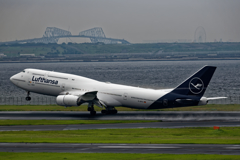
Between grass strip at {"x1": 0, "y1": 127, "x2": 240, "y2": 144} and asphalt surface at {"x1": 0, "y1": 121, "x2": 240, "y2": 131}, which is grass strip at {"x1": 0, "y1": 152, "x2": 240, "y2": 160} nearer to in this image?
grass strip at {"x1": 0, "y1": 127, "x2": 240, "y2": 144}

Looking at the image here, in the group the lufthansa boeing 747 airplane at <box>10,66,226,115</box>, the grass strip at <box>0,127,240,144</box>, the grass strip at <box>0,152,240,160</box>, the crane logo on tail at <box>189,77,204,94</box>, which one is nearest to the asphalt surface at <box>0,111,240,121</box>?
the lufthansa boeing 747 airplane at <box>10,66,226,115</box>

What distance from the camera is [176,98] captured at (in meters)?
57.0

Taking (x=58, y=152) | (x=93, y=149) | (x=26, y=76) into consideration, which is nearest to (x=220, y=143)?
(x=93, y=149)

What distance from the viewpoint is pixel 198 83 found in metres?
56.3

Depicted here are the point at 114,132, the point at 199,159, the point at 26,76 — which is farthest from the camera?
the point at 26,76

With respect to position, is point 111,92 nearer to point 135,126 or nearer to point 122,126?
point 122,126

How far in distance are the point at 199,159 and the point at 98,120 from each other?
28536 millimetres

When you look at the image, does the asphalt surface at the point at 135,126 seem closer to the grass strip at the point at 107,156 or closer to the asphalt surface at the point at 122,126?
the asphalt surface at the point at 122,126

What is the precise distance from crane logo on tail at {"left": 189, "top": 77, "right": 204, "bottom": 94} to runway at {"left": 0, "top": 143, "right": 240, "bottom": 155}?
76.9 ft

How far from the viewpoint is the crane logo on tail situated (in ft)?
185

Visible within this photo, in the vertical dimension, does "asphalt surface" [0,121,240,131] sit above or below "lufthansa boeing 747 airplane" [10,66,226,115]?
below

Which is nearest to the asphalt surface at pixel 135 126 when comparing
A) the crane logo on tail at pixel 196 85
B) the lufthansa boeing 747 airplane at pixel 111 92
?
the lufthansa boeing 747 airplane at pixel 111 92

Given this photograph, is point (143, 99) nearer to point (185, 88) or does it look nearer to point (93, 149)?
point (185, 88)

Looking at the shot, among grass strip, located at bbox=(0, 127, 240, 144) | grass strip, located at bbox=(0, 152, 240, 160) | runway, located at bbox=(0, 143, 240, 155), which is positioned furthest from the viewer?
grass strip, located at bbox=(0, 127, 240, 144)
